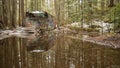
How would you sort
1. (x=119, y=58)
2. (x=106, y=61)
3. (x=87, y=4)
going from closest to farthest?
(x=106, y=61)
(x=119, y=58)
(x=87, y=4)

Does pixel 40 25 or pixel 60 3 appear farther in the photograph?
pixel 60 3

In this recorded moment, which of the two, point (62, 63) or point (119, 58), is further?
point (119, 58)

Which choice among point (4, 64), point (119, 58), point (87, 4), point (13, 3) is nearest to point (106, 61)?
point (119, 58)

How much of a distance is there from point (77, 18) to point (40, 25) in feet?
18.7

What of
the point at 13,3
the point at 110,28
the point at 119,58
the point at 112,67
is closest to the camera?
the point at 112,67

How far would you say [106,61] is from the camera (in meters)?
10.6

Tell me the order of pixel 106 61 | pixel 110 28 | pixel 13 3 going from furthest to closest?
pixel 13 3, pixel 110 28, pixel 106 61

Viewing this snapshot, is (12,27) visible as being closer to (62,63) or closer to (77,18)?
(77,18)

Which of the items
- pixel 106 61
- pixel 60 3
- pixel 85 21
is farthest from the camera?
pixel 60 3

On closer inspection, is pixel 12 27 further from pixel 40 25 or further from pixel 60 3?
pixel 60 3

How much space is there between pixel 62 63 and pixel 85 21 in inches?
953

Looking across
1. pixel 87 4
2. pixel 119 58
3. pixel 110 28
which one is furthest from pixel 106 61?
pixel 87 4

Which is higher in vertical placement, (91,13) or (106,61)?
(91,13)

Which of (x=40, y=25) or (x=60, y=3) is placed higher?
(x=60, y=3)
